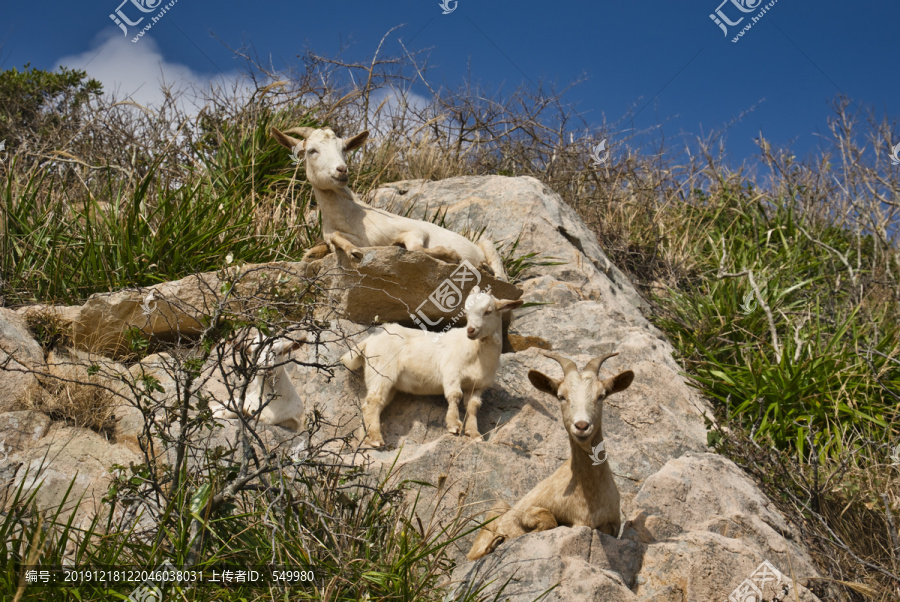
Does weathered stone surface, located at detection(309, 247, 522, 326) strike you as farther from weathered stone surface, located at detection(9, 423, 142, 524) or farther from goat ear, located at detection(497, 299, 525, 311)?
weathered stone surface, located at detection(9, 423, 142, 524)

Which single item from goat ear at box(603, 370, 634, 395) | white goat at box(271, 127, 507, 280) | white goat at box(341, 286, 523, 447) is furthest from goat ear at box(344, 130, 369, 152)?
goat ear at box(603, 370, 634, 395)

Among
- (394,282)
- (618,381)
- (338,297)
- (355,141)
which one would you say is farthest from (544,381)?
(355,141)

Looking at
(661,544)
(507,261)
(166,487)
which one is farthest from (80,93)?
(661,544)

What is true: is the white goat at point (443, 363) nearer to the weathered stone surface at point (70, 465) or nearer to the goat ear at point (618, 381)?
the goat ear at point (618, 381)

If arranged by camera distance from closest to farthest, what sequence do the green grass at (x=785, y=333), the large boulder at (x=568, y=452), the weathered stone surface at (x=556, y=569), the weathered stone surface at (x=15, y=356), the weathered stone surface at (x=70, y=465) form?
the weathered stone surface at (x=556, y=569) → the large boulder at (x=568, y=452) → the weathered stone surface at (x=70, y=465) → the weathered stone surface at (x=15, y=356) → the green grass at (x=785, y=333)

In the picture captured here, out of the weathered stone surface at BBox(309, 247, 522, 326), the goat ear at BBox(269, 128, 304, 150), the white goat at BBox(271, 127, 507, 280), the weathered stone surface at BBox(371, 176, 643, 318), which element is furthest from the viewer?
the weathered stone surface at BBox(371, 176, 643, 318)

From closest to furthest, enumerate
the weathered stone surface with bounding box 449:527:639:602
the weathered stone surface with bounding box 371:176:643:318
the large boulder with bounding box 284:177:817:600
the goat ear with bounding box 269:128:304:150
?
the weathered stone surface with bounding box 449:527:639:602 < the large boulder with bounding box 284:177:817:600 < the goat ear with bounding box 269:128:304:150 < the weathered stone surface with bounding box 371:176:643:318

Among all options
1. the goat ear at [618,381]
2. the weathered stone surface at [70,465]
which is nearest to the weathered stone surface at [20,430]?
the weathered stone surface at [70,465]

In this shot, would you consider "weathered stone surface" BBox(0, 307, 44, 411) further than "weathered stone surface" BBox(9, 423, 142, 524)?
Yes

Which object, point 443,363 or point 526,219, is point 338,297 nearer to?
point 443,363

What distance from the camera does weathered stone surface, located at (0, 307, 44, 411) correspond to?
5.89m

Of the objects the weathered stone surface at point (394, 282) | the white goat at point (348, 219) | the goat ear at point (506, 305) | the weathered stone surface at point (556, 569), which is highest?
the white goat at point (348, 219)

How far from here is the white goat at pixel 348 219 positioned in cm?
681

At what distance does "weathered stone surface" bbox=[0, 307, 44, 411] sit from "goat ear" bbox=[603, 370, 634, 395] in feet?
14.2
